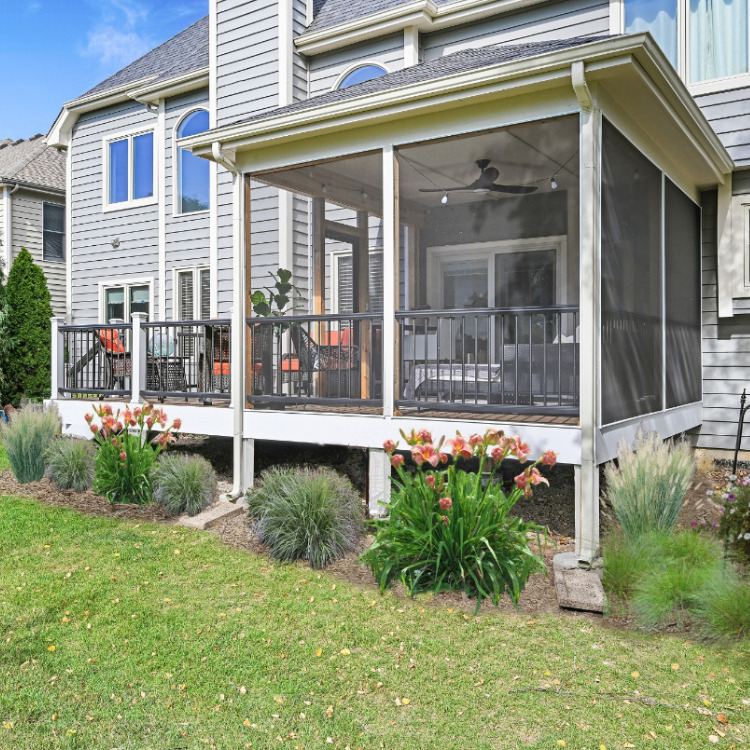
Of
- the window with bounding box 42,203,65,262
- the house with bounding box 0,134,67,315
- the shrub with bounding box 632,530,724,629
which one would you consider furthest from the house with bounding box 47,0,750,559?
the window with bounding box 42,203,65,262

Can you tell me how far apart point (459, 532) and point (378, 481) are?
164 centimetres

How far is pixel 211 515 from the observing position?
6.30 metres

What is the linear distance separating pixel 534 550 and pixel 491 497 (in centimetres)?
111

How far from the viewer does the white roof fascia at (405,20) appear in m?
8.91

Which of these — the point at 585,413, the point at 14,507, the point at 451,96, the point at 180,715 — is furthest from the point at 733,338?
the point at 14,507

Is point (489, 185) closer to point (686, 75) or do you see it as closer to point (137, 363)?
point (686, 75)

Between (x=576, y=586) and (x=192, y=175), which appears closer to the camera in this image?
(x=576, y=586)

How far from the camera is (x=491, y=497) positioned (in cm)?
437

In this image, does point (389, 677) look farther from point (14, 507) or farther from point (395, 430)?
point (14, 507)

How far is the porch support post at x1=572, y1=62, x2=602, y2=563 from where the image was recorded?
4801 mm

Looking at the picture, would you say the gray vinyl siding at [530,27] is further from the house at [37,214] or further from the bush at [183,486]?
the house at [37,214]

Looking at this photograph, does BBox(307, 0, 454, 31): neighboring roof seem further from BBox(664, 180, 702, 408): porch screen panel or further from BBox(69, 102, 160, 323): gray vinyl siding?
BBox(664, 180, 702, 408): porch screen panel

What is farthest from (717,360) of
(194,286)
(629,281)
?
(194,286)

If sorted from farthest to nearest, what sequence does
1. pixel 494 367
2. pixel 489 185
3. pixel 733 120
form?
pixel 489 185
pixel 733 120
pixel 494 367
